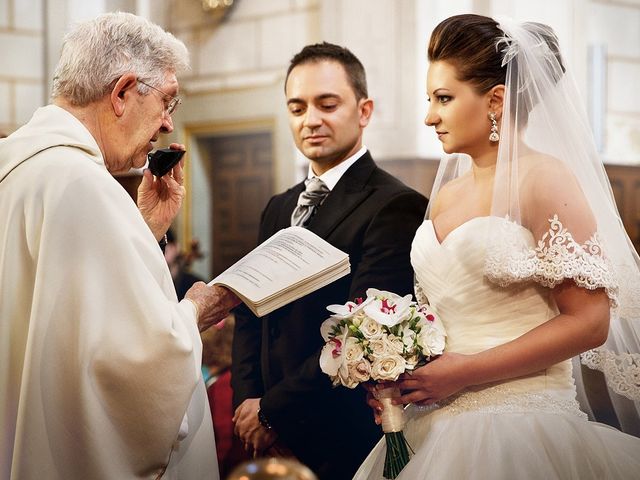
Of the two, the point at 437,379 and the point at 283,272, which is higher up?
the point at 283,272

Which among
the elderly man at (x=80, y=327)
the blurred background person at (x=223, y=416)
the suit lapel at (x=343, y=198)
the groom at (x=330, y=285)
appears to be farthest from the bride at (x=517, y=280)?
the blurred background person at (x=223, y=416)

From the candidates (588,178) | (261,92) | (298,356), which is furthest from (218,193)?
(588,178)

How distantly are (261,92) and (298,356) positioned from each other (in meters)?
5.15

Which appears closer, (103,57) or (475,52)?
(103,57)

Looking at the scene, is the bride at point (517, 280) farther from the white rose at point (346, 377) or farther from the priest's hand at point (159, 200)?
the priest's hand at point (159, 200)

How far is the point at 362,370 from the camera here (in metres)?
2.06

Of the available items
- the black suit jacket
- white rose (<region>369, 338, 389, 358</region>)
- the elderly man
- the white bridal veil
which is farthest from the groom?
the elderly man

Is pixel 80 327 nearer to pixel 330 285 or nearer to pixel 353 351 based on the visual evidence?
pixel 353 351

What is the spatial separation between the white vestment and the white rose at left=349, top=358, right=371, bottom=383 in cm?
40

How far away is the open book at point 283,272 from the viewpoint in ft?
7.12

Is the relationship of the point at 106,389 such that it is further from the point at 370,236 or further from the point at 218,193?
the point at 218,193

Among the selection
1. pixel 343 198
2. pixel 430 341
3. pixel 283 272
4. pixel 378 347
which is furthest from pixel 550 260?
pixel 343 198

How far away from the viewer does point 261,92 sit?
741cm

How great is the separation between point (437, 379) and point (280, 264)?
0.50 meters
